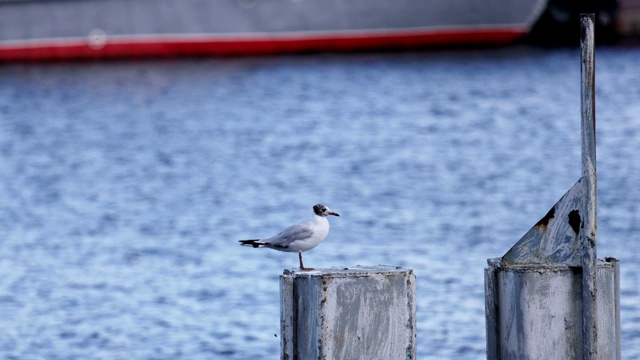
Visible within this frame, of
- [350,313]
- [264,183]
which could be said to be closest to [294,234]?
[350,313]

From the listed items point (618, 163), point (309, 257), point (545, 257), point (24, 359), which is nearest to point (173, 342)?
point (24, 359)

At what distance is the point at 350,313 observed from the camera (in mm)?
5871

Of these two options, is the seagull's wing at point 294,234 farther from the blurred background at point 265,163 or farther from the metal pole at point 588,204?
the blurred background at point 265,163

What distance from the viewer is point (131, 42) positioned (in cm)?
6088

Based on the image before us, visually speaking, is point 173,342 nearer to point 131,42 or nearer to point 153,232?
point 153,232

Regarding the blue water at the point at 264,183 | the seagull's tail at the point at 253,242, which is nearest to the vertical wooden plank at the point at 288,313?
the seagull's tail at the point at 253,242

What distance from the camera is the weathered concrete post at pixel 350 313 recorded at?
5848mm

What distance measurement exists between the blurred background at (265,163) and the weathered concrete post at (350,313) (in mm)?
6596

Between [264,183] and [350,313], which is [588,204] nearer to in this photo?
[350,313]

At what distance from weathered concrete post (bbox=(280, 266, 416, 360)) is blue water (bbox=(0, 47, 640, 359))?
6500 millimetres

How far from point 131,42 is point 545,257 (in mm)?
55711

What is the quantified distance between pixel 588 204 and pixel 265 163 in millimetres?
27801

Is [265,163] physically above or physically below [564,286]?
above

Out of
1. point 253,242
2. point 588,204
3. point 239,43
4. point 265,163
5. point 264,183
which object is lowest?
point 253,242
